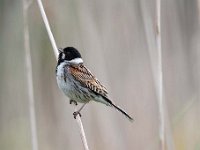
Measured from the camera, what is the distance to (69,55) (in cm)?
351

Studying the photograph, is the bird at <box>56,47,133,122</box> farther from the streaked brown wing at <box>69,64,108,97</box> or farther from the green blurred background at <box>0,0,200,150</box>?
the green blurred background at <box>0,0,200,150</box>

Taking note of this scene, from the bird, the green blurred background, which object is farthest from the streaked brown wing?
the green blurred background

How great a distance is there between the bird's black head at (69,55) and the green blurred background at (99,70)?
13.7 inches

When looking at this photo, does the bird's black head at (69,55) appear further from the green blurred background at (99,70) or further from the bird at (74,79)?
the green blurred background at (99,70)

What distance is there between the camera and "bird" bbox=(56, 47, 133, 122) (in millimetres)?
3488

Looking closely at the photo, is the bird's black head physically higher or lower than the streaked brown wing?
higher

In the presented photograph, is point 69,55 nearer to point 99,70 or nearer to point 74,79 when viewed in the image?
point 74,79

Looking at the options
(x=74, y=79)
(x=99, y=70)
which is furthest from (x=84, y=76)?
(x=99, y=70)

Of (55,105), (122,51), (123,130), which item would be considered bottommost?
(123,130)

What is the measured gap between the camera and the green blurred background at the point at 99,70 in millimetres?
3912

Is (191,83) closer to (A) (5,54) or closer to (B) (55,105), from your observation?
(B) (55,105)

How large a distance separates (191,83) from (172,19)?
0.50 metres

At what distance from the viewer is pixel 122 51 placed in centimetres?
406

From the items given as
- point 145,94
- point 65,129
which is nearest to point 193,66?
point 145,94
